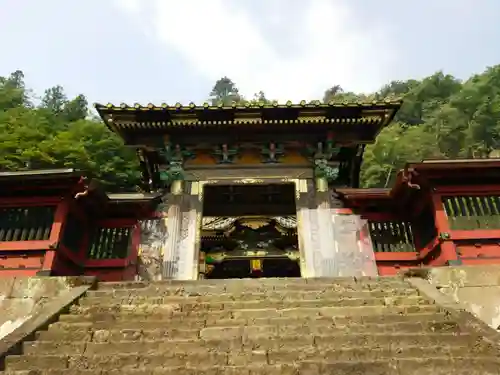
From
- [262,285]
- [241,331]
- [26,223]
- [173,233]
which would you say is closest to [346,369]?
[241,331]

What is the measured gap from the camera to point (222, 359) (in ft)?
17.2

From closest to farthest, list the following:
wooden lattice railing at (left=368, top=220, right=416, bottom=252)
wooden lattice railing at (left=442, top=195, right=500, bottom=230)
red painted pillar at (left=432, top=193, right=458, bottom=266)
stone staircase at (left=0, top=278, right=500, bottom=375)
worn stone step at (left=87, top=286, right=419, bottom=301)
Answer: stone staircase at (left=0, top=278, right=500, bottom=375) → worn stone step at (left=87, top=286, right=419, bottom=301) → red painted pillar at (left=432, top=193, right=458, bottom=266) → wooden lattice railing at (left=442, top=195, right=500, bottom=230) → wooden lattice railing at (left=368, top=220, right=416, bottom=252)

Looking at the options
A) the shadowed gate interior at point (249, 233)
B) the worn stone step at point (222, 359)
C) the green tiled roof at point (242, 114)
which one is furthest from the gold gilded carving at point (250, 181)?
the worn stone step at point (222, 359)

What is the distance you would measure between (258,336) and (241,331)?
342 millimetres

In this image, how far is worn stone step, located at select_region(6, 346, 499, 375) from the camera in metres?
5.02

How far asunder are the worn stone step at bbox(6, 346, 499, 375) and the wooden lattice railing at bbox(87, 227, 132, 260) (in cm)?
673

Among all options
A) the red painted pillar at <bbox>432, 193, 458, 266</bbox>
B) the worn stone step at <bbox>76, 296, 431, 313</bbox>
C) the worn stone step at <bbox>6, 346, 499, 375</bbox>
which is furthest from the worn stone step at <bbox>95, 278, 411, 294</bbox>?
the worn stone step at <bbox>6, 346, 499, 375</bbox>

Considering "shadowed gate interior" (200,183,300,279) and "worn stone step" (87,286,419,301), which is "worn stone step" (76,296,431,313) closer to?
"worn stone step" (87,286,419,301)

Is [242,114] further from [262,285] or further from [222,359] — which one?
[222,359]

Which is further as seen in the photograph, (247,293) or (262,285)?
(262,285)

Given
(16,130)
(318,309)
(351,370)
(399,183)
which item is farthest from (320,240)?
(16,130)

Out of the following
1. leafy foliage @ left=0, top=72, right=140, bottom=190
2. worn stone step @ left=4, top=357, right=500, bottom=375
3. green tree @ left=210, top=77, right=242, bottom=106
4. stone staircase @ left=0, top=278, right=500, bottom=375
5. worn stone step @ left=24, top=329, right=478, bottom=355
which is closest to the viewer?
worn stone step @ left=4, top=357, right=500, bottom=375

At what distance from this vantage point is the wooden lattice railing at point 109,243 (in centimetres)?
1205

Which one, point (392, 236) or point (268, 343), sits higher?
point (392, 236)
